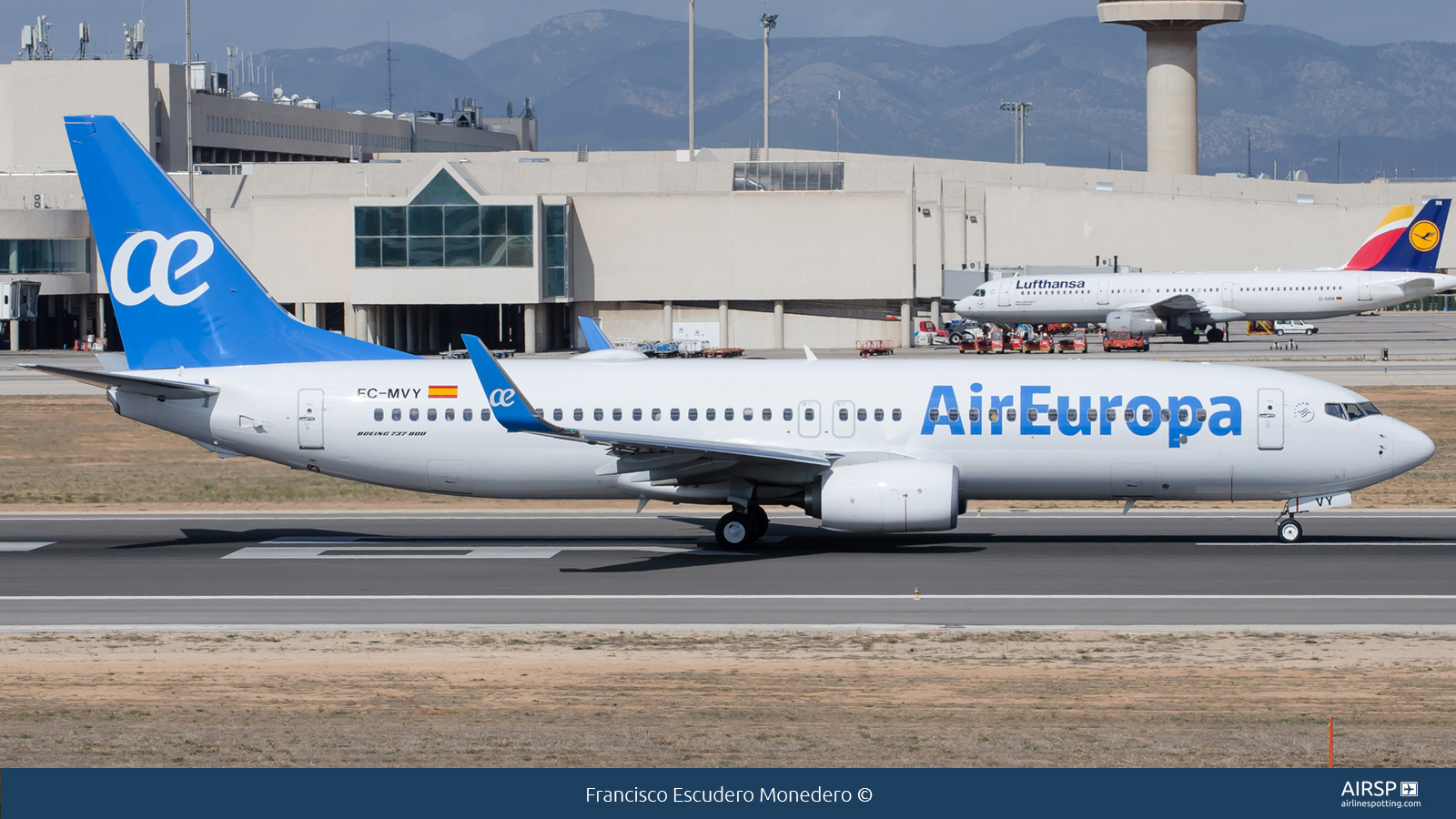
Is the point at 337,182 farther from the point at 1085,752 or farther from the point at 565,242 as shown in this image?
the point at 1085,752

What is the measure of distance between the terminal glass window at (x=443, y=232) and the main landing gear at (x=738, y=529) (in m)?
81.7

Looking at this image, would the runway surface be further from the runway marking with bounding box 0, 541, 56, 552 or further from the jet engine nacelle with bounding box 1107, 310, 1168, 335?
the jet engine nacelle with bounding box 1107, 310, 1168, 335

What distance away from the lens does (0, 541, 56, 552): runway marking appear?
30234mm

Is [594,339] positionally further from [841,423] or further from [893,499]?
[893,499]

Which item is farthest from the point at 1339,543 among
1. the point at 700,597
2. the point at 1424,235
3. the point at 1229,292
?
the point at 1424,235

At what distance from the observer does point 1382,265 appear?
104 metres

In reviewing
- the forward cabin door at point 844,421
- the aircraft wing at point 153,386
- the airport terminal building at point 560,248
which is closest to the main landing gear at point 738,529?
the forward cabin door at point 844,421

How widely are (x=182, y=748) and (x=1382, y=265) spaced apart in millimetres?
103413

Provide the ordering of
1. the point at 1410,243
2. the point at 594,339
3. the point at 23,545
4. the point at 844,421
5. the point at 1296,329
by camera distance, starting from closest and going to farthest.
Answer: the point at 844,421
the point at 23,545
the point at 594,339
the point at 1410,243
the point at 1296,329

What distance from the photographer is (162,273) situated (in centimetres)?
3128

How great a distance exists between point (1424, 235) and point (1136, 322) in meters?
20.4

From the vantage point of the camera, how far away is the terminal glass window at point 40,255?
11556 centimetres

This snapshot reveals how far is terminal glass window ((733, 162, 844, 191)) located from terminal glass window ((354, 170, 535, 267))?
17575 millimetres

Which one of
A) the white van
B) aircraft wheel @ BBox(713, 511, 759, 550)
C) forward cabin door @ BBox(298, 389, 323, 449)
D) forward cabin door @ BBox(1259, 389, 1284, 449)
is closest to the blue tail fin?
forward cabin door @ BBox(298, 389, 323, 449)
